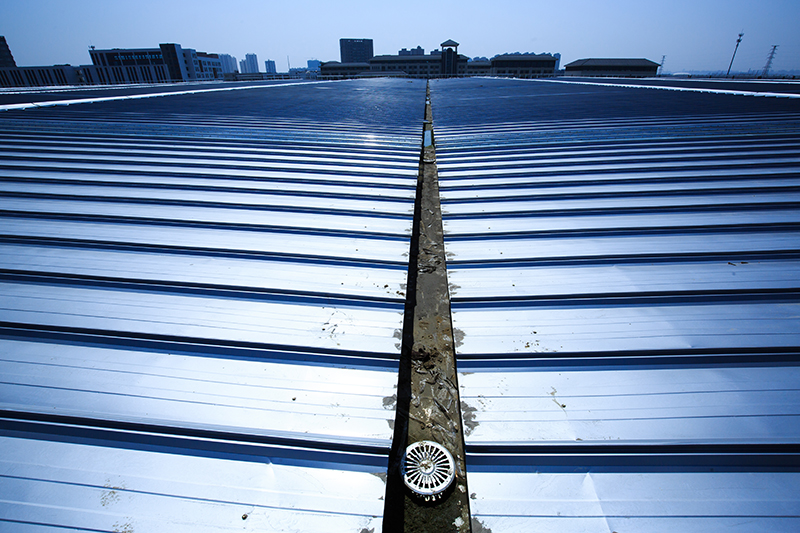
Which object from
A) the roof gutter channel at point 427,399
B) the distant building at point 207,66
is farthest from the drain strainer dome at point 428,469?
the distant building at point 207,66

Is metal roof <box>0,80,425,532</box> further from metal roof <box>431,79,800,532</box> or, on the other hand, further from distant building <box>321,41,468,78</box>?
distant building <box>321,41,468,78</box>

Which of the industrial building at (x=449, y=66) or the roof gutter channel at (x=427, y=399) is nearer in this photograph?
the roof gutter channel at (x=427, y=399)

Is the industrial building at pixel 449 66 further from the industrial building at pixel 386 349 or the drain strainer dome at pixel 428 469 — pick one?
the drain strainer dome at pixel 428 469

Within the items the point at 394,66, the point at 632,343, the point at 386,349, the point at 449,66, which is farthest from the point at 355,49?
the point at 632,343

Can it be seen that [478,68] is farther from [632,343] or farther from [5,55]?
[5,55]

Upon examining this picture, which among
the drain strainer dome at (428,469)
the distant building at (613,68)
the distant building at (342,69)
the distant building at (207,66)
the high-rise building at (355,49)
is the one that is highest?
the high-rise building at (355,49)

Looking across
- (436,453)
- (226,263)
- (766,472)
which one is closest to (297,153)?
(226,263)
